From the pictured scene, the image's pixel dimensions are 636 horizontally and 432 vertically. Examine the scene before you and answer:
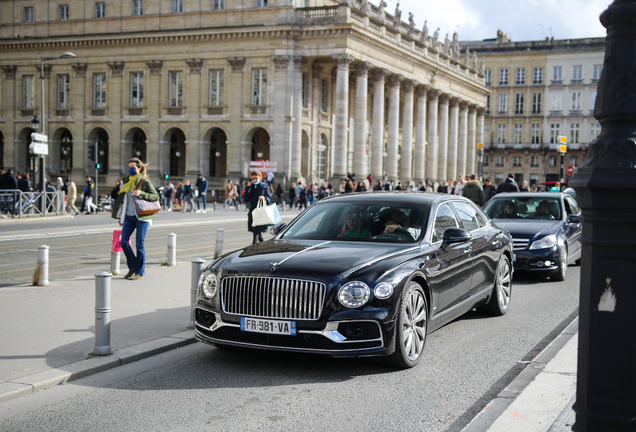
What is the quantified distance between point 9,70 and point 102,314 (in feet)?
209

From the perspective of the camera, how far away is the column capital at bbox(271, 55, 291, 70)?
53.5 m

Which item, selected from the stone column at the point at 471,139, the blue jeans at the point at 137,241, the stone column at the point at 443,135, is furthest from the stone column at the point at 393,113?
the blue jeans at the point at 137,241

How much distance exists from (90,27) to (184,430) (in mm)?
61263

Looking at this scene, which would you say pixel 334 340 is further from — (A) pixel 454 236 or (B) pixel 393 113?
(B) pixel 393 113

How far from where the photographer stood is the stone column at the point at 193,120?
56.7 metres

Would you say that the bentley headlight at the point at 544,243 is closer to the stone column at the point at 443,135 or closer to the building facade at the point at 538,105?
the stone column at the point at 443,135

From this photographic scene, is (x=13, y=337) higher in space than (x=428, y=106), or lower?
lower

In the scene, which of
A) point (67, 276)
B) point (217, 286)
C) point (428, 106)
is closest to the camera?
point (217, 286)

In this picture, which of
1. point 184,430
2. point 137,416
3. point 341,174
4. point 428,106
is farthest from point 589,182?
point 428,106

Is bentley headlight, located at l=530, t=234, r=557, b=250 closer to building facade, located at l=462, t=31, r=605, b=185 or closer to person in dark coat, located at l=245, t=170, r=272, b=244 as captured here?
person in dark coat, located at l=245, t=170, r=272, b=244

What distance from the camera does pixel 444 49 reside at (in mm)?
76312

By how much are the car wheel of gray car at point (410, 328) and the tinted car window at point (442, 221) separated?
1.07m

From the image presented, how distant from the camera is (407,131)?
65312mm

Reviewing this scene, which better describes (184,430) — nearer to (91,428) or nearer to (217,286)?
(91,428)
